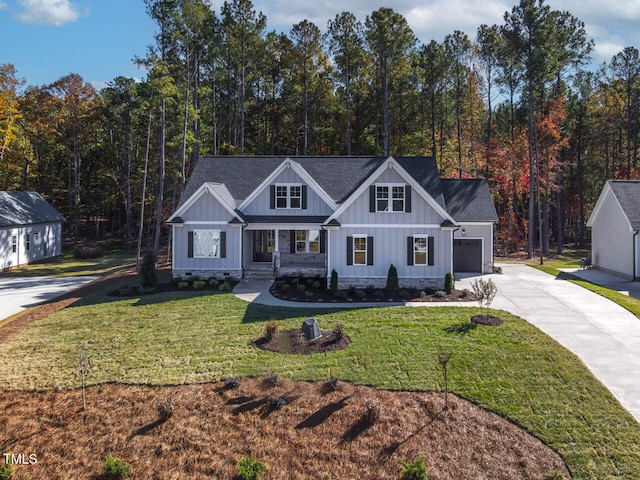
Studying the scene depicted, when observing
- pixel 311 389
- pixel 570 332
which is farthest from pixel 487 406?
pixel 570 332

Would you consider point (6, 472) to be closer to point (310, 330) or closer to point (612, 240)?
point (310, 330)

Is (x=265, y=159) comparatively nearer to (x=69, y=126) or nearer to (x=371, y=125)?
(x=371, y=125)

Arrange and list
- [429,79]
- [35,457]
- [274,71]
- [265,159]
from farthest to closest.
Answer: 1. [274,71]
2. [429,79]
3. [265,159]
4. [35,457]

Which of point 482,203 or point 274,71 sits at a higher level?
point 274,71

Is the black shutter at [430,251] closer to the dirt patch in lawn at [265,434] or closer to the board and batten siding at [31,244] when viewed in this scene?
the dirt patch in lawn at [265,434]

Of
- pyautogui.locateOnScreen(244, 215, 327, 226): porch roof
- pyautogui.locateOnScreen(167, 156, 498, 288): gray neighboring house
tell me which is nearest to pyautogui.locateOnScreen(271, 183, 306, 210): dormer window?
pyautogui.locateOnScreen(167, 156, 498, 288): gray neighboring house

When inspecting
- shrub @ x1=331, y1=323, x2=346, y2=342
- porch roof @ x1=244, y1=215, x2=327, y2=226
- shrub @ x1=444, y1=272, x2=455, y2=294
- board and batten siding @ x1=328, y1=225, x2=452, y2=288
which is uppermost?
porch roof @ x1=244, y1=215, x2=327, y2=226

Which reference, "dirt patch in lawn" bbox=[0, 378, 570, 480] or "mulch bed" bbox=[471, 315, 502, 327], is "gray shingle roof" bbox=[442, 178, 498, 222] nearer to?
"mulch bed" bbox=[471, 315, 502, 327]
